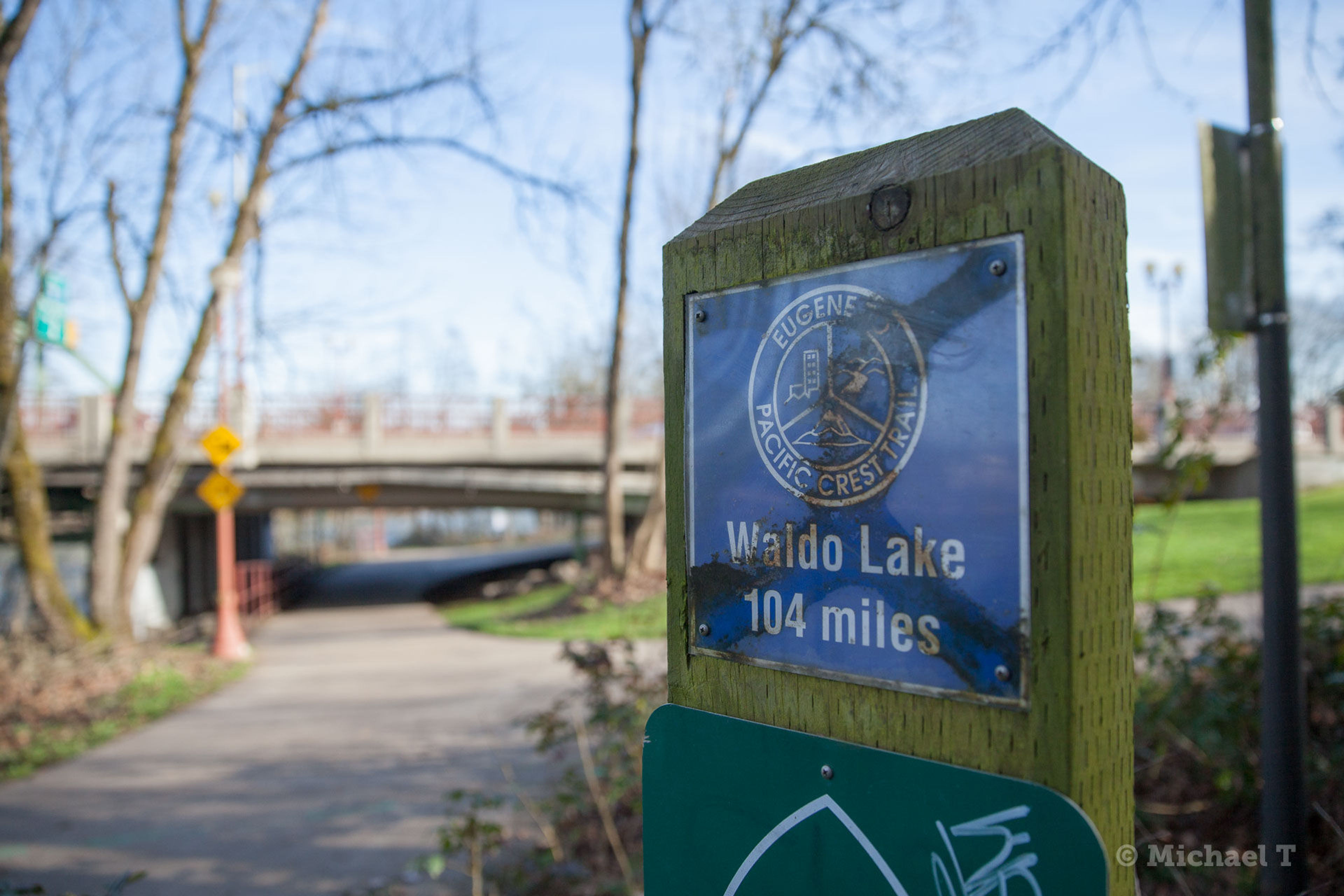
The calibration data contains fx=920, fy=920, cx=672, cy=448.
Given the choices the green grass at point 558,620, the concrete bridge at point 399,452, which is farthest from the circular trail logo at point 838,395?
the concrete bridge at point 399,452

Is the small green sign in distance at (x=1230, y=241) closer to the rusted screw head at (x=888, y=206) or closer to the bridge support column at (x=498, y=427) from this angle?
the rusted screw head at (x=888, y=206)

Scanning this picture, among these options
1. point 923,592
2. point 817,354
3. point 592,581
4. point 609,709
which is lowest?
Answer: point 592,581

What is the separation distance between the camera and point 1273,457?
335cm

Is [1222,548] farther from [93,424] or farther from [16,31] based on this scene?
[93,424]

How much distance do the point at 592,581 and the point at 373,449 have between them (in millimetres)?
7076

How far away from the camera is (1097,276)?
3.60 ft

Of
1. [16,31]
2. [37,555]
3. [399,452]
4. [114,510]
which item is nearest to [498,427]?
[399,452]

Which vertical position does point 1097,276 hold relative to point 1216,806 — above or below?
above

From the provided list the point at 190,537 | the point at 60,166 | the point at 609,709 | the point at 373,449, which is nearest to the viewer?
the point at 609,709

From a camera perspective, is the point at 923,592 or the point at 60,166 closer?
the point at 923,592

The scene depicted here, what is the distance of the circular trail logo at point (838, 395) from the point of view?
114 centimetres

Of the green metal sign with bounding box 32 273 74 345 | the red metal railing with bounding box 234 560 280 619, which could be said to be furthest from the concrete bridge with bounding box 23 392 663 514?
the green metal sign with bounding box 32 273 74 345

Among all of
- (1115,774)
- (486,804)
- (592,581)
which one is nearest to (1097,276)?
(1115,774)

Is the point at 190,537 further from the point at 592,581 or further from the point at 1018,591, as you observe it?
the point at 1018,591
